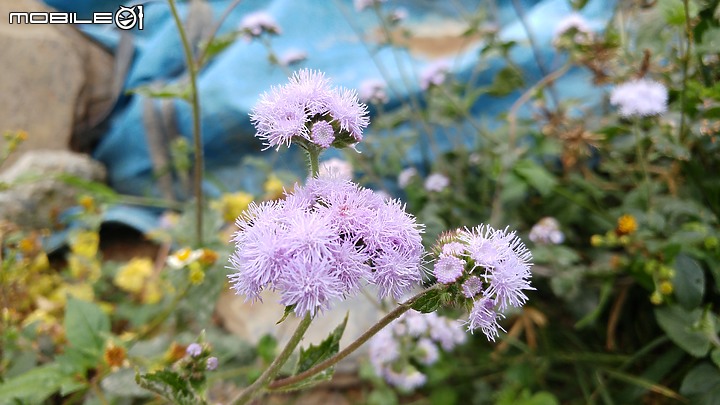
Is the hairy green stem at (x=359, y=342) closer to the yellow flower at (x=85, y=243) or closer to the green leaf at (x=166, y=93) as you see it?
the green leaf at (x=166, y=93)

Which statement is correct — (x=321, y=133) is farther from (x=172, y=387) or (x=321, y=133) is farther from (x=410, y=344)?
(x=410, y=344)

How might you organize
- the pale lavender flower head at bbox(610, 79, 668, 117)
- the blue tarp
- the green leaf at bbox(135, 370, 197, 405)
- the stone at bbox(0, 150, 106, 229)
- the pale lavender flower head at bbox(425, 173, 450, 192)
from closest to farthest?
1. the green leaf at bbox(135, 370, 197, 405)
2. the pale lavender flower head at bbox(610, 79, 668, 117)
3. the pale lavender flower head at bbox(425, 173, 450, 192)
4. the stone at bbox(0, 150, 106, 229)
5. the blue tarp

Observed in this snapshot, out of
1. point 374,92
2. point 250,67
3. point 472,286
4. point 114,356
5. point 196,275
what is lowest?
point 114,356

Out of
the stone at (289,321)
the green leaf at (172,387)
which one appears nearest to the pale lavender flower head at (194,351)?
the green leaf at (172,387)

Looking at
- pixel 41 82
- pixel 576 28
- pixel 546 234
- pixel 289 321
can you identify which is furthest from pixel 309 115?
pixel 41 82

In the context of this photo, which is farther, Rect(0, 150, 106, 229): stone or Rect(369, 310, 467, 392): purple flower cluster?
Rect(0, 150, 106, 229): stone

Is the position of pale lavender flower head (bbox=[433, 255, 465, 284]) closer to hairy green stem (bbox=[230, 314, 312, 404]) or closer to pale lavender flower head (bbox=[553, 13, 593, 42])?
hairy green stem (bbox=[230, 314, 312, 404])

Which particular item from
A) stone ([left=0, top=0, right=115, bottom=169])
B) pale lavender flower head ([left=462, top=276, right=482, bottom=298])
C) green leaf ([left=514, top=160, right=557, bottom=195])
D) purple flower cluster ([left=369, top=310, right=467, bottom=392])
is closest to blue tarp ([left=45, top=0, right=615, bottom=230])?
stone ([left=0, top=0, right=115, bottom=169])

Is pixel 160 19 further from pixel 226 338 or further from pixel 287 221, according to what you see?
pixel 287 221
